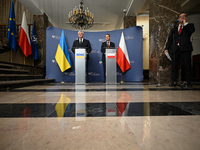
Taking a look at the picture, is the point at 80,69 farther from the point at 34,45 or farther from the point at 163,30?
the point at 34,45

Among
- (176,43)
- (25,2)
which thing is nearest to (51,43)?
(25,2)

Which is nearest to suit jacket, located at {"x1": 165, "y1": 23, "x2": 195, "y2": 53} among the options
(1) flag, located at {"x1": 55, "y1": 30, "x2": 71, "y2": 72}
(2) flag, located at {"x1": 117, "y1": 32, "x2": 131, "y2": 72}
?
(2) flag, located at {"x1": 117, "y1": 32, "x2": 131, "y2": 72}

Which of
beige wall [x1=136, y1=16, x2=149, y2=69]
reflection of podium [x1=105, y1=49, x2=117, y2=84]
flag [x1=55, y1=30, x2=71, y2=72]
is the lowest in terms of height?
reflection of podium [x1=105, y1=49, x2=117, y2=84]

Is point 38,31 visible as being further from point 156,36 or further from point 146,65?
point 146,65

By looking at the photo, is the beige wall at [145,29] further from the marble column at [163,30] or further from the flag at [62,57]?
the flag at [62,57]

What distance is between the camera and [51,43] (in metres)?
5.59

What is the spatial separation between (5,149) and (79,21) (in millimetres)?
6218

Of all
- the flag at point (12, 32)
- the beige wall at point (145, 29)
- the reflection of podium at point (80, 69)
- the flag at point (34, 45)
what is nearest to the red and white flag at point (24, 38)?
the flag at point (12, 32)

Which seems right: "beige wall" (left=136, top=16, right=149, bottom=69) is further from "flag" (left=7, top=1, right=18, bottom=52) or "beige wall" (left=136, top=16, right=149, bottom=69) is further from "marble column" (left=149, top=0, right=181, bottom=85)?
"flag" (left=7, top=1, right=18, bottom=52)

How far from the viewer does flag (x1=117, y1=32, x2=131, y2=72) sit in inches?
203

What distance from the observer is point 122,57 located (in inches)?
203

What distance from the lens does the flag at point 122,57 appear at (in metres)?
5.15

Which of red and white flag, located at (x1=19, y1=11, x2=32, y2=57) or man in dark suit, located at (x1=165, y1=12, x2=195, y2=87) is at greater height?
red and white flag, located at (x1=19, y1=11, x2=32, y2=57)

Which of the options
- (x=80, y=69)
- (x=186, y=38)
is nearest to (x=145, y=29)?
(x=186, y=38)
